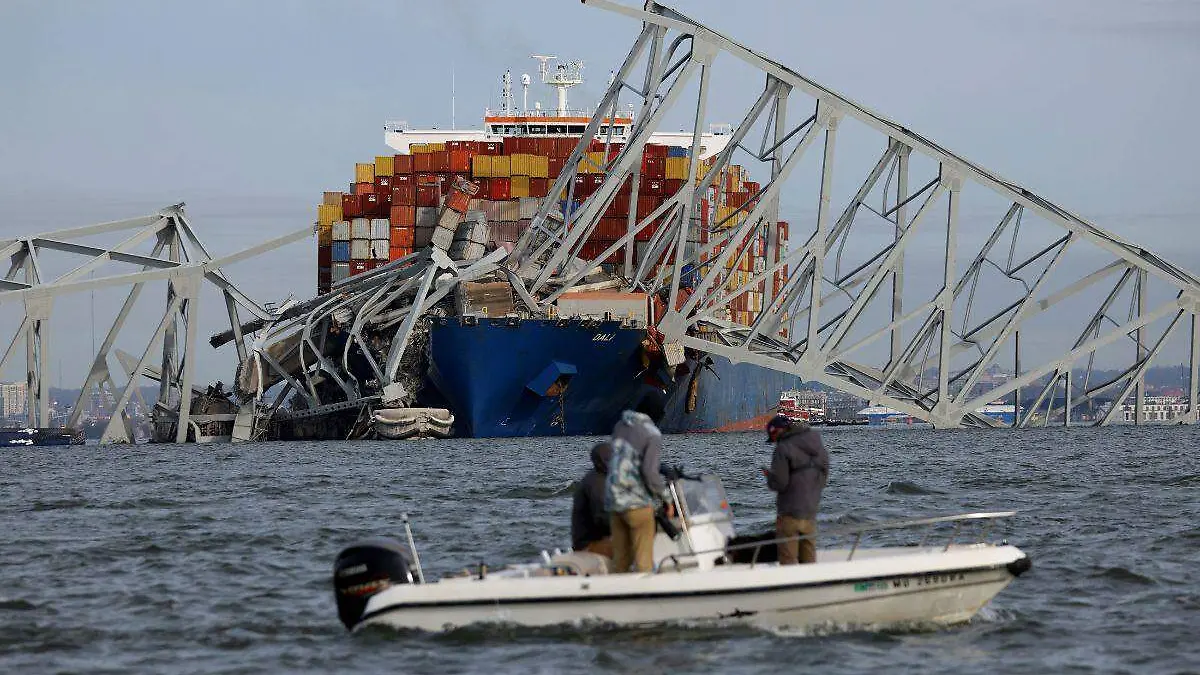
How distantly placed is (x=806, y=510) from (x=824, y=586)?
67cm

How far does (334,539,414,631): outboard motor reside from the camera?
14.4 m

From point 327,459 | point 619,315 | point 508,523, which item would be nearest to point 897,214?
point 619,315

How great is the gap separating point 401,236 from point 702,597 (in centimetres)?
6907

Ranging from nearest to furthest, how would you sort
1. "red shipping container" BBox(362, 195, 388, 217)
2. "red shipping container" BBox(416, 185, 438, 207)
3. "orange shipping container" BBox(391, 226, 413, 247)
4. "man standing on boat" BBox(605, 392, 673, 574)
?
"man standing on boat" BBox(605, 392, 673, 574), "orange shipping container" BBox(391, 226, 413, 247), "red shipping container" BBox(416, 185, 438, 207), "red shipping container" BBox(362, 195, 388, 217)

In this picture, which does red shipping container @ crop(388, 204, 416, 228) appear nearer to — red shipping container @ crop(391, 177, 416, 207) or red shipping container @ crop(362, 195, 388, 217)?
red shipping container @ crop(391, 177, 416, 207)

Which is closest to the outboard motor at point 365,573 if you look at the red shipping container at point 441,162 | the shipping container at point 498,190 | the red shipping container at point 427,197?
the red shipping container at point 427,197

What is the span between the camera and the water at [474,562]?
13758mm

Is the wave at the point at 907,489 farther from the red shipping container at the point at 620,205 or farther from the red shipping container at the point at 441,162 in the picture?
the red shipping container at the point at 441,162

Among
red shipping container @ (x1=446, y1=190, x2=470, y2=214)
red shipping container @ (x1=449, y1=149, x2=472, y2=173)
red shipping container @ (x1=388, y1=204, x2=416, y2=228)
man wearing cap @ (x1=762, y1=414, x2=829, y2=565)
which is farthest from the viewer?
red shipping container @ (x1=449, y1=149, x2=472, y2=173)

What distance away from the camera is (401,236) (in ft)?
268

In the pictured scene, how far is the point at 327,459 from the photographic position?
4812 cm

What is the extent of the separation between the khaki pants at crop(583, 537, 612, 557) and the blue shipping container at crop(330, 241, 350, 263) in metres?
70.4

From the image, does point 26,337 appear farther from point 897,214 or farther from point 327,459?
point 897,214

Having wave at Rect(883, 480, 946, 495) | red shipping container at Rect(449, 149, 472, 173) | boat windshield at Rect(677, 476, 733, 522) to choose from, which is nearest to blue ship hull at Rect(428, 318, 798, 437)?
red shipping container at Rect(449, 149, 472, 173)
